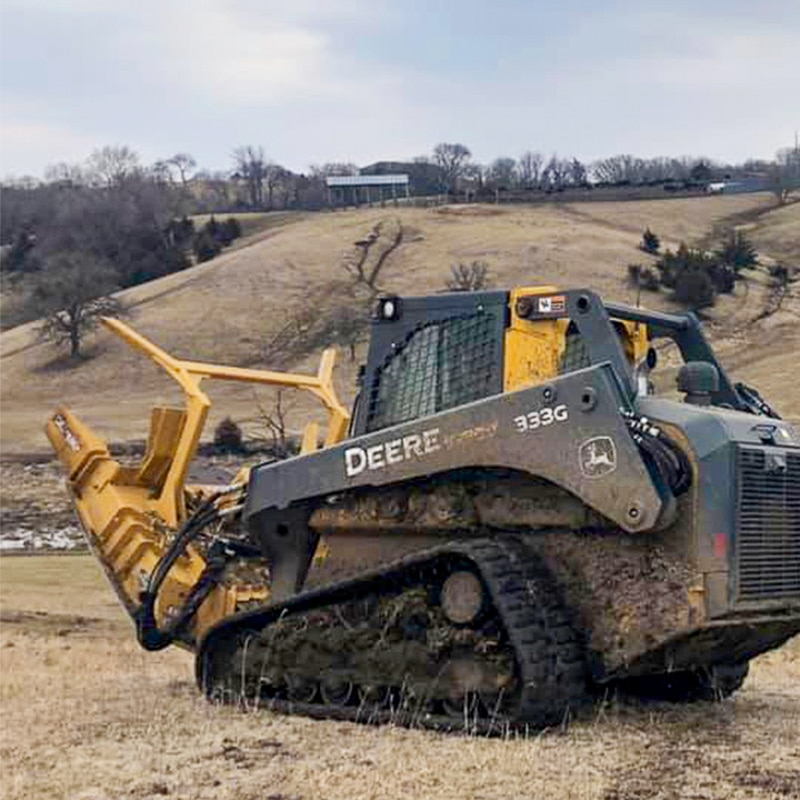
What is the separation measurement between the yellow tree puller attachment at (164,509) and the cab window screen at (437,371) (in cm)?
155

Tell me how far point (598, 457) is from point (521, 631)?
1105 mm

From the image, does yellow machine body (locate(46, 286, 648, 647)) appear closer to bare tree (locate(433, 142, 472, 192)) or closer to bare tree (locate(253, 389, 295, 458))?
bare tree (locate(253, 389, 295, 458))

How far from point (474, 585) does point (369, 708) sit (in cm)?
111

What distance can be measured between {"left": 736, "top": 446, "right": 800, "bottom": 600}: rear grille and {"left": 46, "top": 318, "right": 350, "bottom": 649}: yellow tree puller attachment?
13.0ft

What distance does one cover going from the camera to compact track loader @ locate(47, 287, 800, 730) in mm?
9359

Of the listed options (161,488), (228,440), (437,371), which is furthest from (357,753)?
(228,440)

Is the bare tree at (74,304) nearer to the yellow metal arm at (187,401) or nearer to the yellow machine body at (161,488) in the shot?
the yellow machine body at (161,488)

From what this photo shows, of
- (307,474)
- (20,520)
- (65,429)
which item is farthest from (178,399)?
(307,474)

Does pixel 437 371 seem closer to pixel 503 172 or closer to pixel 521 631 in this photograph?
pixel 521 631

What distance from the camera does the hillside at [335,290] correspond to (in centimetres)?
5159

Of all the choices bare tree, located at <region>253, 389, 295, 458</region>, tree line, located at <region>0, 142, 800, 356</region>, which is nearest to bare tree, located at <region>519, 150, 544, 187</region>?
tree line, located at <region>0, 142, 800, 356</region>

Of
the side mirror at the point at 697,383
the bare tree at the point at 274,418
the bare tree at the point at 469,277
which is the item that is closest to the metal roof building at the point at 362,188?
the bare tree at the point at 469,277

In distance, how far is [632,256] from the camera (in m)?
66.6

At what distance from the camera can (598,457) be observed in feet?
30.7
